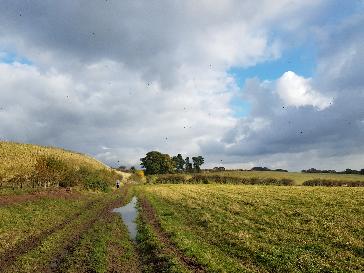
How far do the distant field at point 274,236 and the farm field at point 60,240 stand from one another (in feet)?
12.9

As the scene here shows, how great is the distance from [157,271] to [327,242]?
10782 mm

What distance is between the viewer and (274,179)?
120938 mm

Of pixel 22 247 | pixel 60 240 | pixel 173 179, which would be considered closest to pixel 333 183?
pixel 173 179

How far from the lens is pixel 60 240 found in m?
26.1

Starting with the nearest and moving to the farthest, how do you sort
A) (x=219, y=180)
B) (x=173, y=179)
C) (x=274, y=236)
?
(x=274, y=236), (x=219, y=180), (x=173, y=179)

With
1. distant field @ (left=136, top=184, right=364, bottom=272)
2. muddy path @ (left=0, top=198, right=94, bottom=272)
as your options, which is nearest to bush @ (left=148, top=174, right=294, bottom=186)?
distant field @ (left=136, top=184, right=364, bottom=272)

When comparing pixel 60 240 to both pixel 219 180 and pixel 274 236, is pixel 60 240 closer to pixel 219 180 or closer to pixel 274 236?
pixel 274 236

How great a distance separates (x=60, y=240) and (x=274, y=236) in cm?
1458

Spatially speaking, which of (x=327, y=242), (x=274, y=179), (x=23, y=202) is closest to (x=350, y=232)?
(x=327, y=242)

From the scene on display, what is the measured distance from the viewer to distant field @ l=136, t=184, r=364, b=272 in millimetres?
18562

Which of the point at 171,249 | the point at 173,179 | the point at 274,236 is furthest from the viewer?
the point at 173,179

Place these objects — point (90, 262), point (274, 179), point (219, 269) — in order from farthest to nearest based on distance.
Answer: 1. point (274, 179)
2. point (90, 262)
3. point (219, 269)

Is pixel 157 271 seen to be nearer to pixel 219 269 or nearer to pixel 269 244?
pixel 219 269

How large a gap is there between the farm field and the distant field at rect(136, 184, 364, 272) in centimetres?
392
